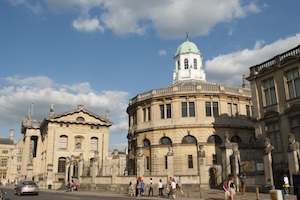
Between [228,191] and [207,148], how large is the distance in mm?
19811

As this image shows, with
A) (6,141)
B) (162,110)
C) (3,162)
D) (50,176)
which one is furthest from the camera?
(6,141)

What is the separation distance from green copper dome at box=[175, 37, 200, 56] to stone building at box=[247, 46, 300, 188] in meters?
26.5

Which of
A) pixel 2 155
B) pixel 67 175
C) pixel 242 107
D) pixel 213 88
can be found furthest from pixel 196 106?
pixel 2 155

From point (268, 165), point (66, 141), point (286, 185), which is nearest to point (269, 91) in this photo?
point (268, 165)

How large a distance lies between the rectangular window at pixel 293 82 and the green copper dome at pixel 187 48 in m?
30.4

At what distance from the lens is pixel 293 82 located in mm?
26422

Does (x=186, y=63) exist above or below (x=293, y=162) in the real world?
above

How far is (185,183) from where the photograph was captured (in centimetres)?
3119

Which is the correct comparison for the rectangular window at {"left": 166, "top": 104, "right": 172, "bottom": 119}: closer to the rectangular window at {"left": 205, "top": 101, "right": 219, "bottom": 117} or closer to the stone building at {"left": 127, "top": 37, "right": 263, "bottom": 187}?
the stone building at {"left": 127, "top": 37, "right": 263, "bottom": 187}

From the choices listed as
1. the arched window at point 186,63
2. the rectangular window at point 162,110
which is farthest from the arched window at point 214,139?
the arched window at point 186,63

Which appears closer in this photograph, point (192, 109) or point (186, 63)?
point (192, 109)

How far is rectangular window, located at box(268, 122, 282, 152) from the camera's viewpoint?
27562mm

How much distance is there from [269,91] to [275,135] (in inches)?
164

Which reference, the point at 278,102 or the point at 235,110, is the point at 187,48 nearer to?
the point at 235,110
